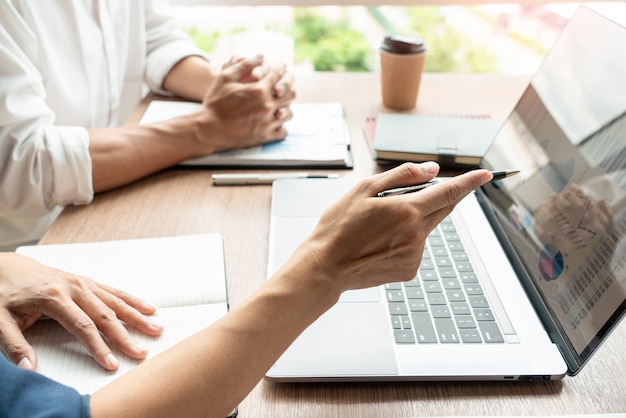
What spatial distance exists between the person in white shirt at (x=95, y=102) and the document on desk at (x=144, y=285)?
6.8 inches

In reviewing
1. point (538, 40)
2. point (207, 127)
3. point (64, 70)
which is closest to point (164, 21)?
point (64, 70)

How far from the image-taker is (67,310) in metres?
0.56

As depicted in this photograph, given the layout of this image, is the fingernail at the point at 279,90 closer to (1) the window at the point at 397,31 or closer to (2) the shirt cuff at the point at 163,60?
(2) the shirt cuff at the point at 163,60

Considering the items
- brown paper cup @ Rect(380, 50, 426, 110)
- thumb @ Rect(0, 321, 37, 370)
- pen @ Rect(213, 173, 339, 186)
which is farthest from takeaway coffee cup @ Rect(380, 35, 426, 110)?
thumb @ Rect(0, 321, 37, 370)

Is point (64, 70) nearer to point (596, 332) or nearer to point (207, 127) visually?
point (207, 127)

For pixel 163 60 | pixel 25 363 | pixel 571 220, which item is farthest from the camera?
pixel 163 60

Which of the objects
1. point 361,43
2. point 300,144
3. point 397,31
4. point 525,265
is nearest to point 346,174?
point 300,144

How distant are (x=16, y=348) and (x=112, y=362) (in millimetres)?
97

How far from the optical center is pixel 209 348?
48 centimetres

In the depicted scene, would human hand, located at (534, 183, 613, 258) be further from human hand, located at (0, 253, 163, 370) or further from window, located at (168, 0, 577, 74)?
window, located at (168, 0, 577, 74)

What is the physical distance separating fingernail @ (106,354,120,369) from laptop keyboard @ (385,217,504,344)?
0.29 meters

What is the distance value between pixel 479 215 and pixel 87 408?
22.8 inches

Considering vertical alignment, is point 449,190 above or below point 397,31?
above

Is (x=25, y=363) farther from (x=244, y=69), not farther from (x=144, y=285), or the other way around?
(x=244, y=69)
